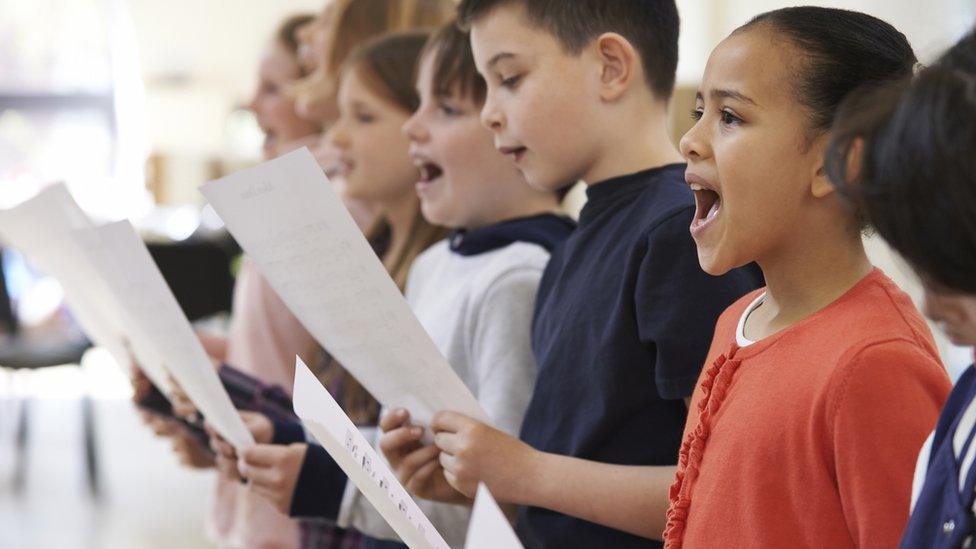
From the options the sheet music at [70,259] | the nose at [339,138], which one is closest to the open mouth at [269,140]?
the nose at [339,138]

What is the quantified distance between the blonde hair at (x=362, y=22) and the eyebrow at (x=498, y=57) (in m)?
0.89

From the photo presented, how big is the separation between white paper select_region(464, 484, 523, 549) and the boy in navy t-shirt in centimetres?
41

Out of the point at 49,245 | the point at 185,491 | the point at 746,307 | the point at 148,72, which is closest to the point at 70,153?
the point at 148,72

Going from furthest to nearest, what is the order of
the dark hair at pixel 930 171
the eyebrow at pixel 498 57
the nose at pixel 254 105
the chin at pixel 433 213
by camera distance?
1. the nose at pixel 254 105
2. the chin at pixel 433 213
3. the eyebrow at pixel 498 57
4. the dark hair at pixel 930 171

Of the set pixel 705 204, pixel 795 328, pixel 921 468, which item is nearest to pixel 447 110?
pixel 705 204

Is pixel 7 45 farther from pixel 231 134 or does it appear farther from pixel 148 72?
pixel 231 134

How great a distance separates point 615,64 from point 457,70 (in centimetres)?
32

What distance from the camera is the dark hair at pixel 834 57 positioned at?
85 centimetres

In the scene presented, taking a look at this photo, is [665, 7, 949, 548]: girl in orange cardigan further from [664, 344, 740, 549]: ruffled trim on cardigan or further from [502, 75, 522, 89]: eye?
[502, 75, 522, 89]: eye

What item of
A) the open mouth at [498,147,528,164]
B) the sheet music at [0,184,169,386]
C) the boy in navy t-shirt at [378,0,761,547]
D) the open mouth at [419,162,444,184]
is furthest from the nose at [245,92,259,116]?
the open mouth at [498,147,528,164]

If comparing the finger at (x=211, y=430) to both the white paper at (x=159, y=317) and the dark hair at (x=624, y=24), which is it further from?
the dark hair at (x=624, y=24)

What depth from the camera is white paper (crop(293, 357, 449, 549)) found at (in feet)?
2.69

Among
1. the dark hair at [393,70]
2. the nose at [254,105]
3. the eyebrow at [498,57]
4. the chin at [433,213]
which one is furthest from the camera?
the nose at [254,105]

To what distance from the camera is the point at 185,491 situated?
489 cm
